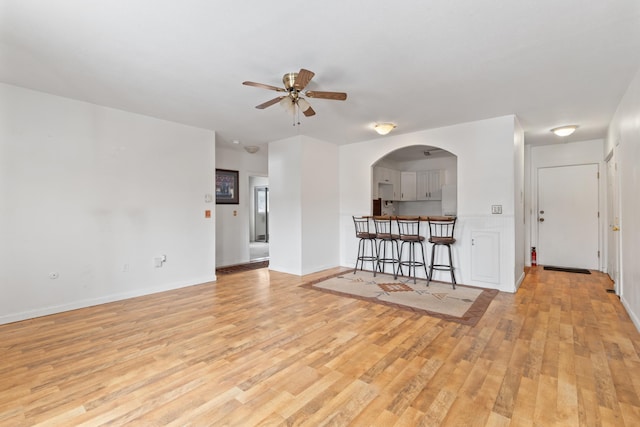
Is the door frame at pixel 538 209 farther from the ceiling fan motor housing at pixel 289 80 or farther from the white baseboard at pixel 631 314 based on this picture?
the ceiling fan motor housing at pixel 289 80

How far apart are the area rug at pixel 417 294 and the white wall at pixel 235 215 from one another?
254cm

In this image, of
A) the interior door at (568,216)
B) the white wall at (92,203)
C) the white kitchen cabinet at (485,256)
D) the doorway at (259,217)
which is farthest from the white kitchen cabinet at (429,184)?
the doorway at (259,217)

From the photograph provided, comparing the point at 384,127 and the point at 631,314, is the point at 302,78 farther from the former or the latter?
the point at 631,314

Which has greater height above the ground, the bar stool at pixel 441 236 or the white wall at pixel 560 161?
the white wall at pixel 560 161

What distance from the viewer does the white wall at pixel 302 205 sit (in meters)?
5.43

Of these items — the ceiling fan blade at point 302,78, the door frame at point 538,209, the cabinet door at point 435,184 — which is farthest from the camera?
the cabinet door at point 435,184

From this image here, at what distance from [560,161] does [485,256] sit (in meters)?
3.32

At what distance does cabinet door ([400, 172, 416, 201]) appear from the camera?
7.40 m

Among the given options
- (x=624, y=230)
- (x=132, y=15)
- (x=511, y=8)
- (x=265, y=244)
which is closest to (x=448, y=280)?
(x=624, y=230)

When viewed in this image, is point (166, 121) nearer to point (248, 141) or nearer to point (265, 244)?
point (248, 141)

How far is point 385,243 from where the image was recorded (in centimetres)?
550

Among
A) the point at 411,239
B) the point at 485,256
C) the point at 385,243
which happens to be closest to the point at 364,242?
the point at 385,243

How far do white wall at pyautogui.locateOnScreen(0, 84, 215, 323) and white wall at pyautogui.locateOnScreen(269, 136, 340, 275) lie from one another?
1.38m

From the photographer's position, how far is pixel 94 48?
2.42m
